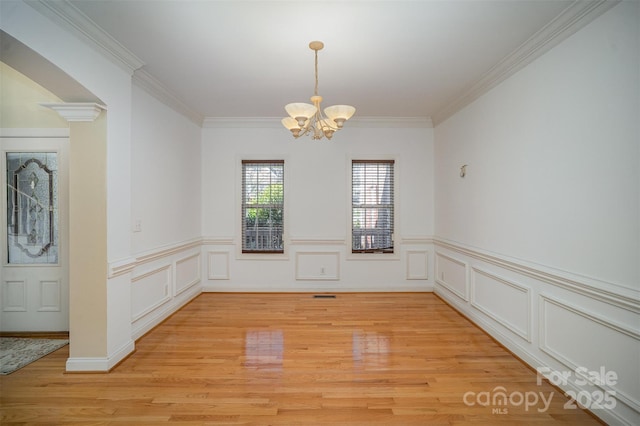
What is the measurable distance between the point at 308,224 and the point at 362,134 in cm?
181

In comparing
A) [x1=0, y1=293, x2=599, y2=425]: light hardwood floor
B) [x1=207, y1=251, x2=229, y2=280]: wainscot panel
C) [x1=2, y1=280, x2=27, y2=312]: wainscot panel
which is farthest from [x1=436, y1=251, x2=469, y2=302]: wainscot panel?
[x1=2, y1=280, x2=27, y2=312]: wainscot panel

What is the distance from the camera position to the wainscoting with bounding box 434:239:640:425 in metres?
1.86

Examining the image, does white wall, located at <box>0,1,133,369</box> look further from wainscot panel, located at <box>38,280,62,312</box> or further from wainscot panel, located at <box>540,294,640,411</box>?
wainscot panel, located at <box>540,294,640,411</box>

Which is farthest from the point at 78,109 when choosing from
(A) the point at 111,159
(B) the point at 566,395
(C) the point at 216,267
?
(B) the point at 566,395

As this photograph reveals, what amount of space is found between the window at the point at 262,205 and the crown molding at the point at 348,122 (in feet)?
2.07

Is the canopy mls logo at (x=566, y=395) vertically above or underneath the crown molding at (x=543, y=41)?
underneath

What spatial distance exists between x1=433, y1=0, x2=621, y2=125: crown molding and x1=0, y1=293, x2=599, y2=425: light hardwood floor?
2815 mm

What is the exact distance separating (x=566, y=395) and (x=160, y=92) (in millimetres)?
5005

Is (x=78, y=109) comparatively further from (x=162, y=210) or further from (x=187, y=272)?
(x=187, y=272)

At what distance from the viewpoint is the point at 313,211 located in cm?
508

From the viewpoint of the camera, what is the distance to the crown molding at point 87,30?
2.08 m

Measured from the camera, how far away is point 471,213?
3791 millimetres

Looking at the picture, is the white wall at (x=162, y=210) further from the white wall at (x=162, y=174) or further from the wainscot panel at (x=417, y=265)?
the wainscot panel at (x=417, y=265)

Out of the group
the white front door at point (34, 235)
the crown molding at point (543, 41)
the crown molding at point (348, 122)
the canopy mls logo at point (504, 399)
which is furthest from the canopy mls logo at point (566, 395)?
the white front door at point (34, 235)
